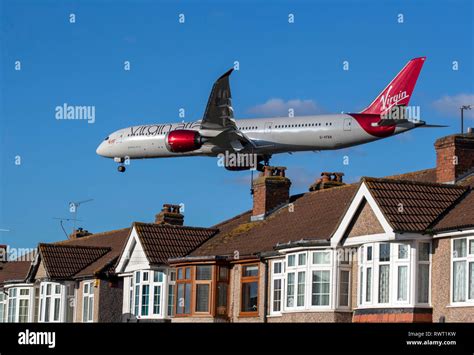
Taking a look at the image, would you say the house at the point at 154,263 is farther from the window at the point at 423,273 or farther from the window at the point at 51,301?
the window at the point at 423,273

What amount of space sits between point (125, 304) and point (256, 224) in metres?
7.85

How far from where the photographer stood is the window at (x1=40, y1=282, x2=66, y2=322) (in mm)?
53562

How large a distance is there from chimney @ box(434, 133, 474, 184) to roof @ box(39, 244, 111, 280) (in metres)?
21.3

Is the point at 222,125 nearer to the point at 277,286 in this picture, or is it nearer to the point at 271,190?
the point at 271,190

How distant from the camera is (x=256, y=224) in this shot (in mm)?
44500

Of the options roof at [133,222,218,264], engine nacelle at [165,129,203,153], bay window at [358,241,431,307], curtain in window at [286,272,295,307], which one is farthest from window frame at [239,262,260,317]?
engine nacelle at [165,129,203,153]

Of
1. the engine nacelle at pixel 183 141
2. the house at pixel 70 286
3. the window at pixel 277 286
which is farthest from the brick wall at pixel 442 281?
the engine nacelle at pixel 183 141

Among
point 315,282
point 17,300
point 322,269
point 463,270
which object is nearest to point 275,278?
point 315,282

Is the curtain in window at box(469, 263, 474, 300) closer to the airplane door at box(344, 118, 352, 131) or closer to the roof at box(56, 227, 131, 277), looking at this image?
the roof at box(56, 227, 131, 277)

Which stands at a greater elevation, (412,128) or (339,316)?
(412,128)

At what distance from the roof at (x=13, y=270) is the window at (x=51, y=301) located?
4758 millimetres
